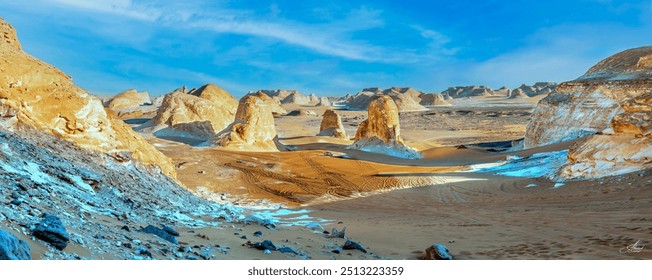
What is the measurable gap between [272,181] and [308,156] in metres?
5.82

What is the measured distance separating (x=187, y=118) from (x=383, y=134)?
710 inches

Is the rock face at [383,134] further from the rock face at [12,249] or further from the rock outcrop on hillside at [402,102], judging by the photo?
the rock outcrop on hillside at [402,102]

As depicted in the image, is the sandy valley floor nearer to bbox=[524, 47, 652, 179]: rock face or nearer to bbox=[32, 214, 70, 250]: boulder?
bbox=[524, 47, 652, 179]: rock face

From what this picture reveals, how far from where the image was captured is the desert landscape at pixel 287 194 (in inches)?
213

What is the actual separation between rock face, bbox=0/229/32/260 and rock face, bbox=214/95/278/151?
23.7m

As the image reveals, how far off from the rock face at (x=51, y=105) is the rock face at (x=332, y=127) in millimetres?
31355

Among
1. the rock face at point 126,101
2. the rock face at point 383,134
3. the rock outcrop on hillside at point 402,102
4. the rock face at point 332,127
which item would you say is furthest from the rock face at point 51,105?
the rock outcrop on hillside at point 402,102

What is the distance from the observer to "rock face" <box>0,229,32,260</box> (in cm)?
281

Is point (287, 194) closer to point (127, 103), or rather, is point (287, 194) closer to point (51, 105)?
point (51, 105)

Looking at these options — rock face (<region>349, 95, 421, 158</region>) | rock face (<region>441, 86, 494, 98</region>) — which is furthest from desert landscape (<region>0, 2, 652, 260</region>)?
rock face (<region>441, 86, 494, 98</region>)

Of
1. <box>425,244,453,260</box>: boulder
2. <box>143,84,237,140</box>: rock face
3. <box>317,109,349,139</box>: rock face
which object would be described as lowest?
<box>425,244,453,260</box>: boulder

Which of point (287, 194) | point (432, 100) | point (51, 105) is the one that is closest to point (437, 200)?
point (287, 194)

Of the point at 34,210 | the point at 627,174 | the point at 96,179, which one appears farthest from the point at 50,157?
the point at 627,174

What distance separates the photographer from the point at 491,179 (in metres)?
18.8
